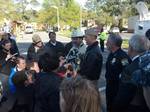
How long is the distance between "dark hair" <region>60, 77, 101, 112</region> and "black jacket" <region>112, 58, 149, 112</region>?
69.1 inches

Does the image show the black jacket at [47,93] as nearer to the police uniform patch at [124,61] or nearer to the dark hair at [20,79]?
the dark hair at [20,79]

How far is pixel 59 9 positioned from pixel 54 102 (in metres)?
110

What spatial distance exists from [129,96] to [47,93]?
3.08ft

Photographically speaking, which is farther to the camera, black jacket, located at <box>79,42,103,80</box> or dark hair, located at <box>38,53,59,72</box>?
black jacket, located at <box>79,42,103,80</box>

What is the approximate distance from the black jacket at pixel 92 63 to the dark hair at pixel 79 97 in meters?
4.31

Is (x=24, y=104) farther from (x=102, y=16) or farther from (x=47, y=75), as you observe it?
(x=102, y=16)

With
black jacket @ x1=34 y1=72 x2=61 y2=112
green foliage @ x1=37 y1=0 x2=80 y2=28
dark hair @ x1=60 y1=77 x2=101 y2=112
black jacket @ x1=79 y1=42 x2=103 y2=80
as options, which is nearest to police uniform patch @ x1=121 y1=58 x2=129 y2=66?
black jacket @ x1=79 y1=42 x2=103 y2=80

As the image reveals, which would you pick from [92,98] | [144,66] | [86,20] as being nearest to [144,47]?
[144,66]

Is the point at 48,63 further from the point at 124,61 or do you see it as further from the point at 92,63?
the point at 92,63

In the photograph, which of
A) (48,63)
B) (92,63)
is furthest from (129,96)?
(92,63)

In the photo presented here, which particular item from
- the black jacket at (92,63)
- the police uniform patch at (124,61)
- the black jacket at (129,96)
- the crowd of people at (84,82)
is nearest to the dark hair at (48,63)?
the crowd of people at (84,82)

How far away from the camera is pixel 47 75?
5543 mm

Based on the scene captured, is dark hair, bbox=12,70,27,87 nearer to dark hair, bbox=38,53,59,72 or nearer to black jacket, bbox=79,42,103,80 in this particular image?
dark hair, bbox=38,53,59,72

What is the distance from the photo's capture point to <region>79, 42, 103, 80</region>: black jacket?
25.8ft
